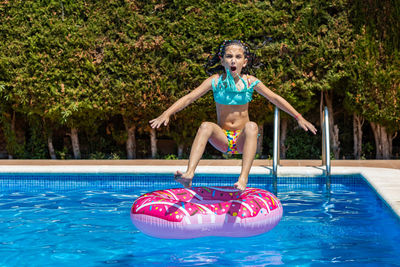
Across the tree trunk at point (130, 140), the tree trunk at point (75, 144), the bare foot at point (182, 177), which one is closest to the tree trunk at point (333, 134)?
the tree trunk at point (130, 140)

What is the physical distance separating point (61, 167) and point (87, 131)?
10.6 ft

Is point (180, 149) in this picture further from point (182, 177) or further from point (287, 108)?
point (182, 177)

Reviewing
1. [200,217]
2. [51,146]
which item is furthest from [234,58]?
[51,146]

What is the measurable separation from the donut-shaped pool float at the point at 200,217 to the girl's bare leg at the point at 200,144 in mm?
243

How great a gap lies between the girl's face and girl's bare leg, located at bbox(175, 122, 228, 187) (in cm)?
58

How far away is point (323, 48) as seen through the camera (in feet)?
30.1

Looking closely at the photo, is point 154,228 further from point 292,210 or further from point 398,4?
point 398,4

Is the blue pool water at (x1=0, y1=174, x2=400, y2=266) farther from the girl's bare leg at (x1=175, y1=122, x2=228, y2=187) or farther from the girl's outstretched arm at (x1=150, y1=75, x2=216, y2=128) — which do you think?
the girl's outstretched arm at (x1=150, y1=75, x2=216, y2=128)

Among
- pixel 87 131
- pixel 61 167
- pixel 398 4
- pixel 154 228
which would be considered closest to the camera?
pixel 154 228

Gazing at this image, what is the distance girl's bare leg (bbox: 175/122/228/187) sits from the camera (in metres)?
3.86

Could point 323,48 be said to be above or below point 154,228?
above

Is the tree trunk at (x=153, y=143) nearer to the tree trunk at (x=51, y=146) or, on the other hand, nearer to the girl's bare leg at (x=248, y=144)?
the tree trunk at (x=51, y=146)

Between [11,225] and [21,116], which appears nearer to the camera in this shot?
[11,225]

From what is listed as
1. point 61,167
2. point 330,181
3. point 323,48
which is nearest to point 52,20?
point 61,167
